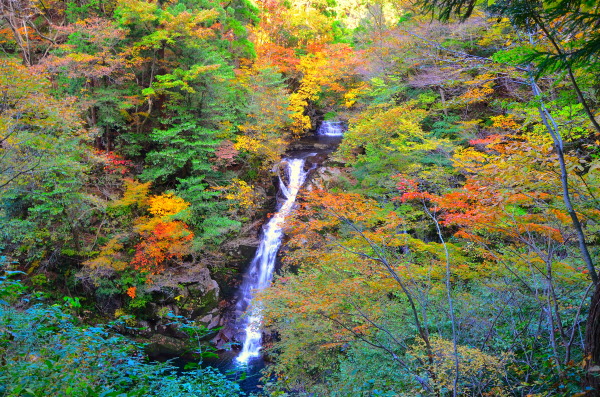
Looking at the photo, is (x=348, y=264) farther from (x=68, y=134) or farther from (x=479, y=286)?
(x=68, y=134)

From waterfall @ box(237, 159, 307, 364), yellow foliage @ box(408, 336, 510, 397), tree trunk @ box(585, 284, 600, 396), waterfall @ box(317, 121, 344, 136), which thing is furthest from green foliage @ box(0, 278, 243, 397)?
waterfall @ box(317, 121, 344, 136)

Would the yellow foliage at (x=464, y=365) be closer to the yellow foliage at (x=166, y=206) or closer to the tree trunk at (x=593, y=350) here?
the tree trunk at (x=593, y=350)

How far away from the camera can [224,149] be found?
41.4 feet

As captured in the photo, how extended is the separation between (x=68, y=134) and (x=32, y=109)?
4.70ft

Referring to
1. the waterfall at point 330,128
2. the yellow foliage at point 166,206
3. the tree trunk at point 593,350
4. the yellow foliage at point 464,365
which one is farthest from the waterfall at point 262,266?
the tree trunk at point 593,350

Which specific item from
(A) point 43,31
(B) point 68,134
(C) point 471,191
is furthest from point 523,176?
(A) point 43,31

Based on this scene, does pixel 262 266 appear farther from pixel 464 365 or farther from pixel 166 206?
pixel 464 365

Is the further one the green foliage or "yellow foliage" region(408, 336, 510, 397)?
"yellow foliage" region(408, 336, 510, 397)

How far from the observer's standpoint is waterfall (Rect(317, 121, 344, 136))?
21.8 meters

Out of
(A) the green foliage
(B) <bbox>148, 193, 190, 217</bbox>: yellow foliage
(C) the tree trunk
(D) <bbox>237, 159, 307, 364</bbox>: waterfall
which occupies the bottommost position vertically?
(D) <bbox>237, 159, 307, 364</bbox>: waterfall

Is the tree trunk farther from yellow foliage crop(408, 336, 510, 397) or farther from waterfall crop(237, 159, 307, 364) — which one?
waterfall crop(237, 159, 307, 364)

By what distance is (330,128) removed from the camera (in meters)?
22.1

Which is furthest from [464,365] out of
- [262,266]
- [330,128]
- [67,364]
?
[330,128]

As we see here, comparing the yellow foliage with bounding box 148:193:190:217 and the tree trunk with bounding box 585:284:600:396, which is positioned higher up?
the tree trunk with bounding box 585:284:600:396
